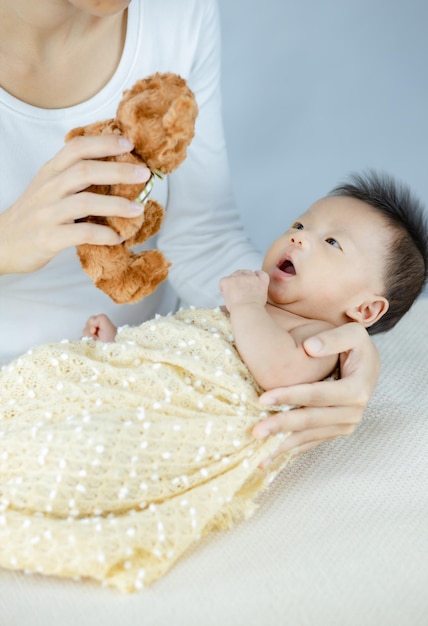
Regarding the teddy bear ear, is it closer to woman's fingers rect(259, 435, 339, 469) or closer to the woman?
the woman

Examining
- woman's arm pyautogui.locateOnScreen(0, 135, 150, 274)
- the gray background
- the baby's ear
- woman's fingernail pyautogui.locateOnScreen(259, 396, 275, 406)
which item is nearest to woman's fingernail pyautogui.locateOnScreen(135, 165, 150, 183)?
woman's arm pyautogui.locateOnScreen(0, 135, 150, 274)

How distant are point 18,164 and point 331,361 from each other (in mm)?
669

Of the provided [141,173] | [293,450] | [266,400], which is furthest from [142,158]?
[293,450]

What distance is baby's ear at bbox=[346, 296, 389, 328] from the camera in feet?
5.21

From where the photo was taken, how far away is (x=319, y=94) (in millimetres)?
3322

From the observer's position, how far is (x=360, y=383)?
1427 mm

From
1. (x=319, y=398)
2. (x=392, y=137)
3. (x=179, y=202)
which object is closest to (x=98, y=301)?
(x=179, y=202)

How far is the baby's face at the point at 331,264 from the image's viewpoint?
156 cm

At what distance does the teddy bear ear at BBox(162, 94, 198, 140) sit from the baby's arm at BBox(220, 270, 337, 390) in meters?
0.30

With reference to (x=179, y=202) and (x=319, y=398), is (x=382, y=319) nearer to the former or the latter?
(x=319, y=398)

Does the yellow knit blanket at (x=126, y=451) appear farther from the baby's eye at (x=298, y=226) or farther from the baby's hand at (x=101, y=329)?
the baby's eye at (x=298, y=226)

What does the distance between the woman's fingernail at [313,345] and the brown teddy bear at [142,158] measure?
0.25 meters

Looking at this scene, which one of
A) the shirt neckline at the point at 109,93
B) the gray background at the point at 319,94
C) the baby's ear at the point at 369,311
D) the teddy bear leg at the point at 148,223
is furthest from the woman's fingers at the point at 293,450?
the gray background at the point at 319,94

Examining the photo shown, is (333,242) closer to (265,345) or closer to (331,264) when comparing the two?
(331,264)
